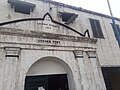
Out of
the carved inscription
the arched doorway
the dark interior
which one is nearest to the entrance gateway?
the arched doorway

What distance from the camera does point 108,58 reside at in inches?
336

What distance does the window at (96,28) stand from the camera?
8926 mm

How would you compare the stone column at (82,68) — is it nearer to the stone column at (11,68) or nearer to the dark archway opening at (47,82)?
the dark archway opening at (47,82)

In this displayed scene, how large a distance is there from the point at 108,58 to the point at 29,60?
5.79 meters

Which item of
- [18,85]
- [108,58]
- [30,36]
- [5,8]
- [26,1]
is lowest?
[18,85]

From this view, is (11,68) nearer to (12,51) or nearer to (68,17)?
(12,51)

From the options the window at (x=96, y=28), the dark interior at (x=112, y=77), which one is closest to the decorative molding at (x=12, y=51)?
the dark interior at (x=112, y=77)

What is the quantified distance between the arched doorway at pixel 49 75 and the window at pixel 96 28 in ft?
13.3

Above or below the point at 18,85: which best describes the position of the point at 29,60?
above

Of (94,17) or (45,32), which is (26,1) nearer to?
(45,32)

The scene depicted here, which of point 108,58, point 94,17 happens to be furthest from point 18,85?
point 94,17

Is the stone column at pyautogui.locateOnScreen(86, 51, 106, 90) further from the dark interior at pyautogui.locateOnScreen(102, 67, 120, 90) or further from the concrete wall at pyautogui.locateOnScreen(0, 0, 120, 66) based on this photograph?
the concrete wall at pyautogui.locateOnScreen(0, 0, 120, 66)

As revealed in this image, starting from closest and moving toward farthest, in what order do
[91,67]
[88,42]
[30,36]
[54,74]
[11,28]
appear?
[11,28], [30,36], [54,74], [91,67], [88,42]

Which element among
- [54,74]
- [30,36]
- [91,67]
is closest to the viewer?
[30,36]
